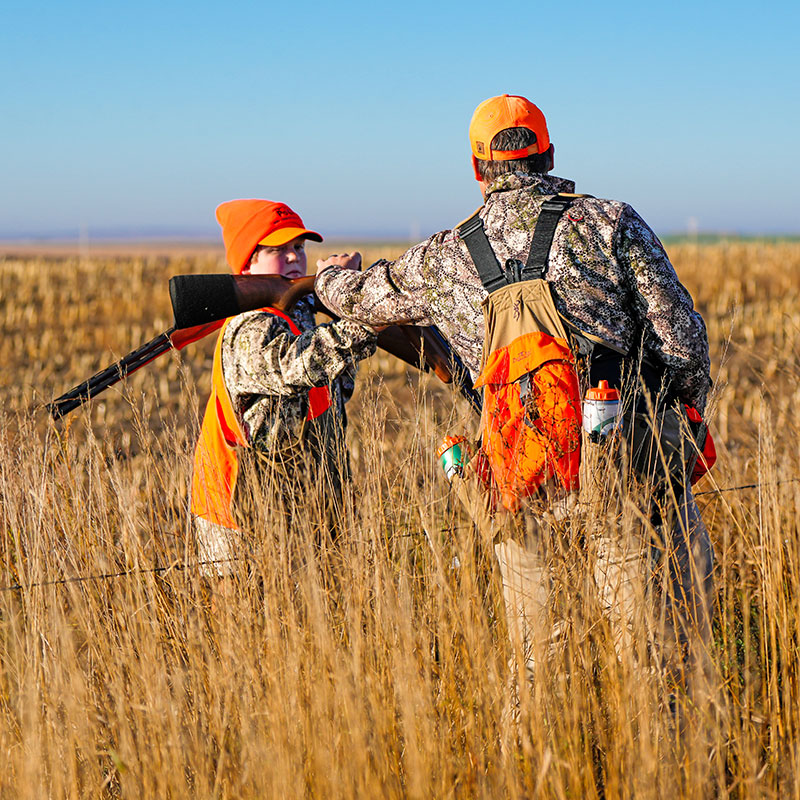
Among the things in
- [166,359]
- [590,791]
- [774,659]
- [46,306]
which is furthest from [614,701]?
[46,306]

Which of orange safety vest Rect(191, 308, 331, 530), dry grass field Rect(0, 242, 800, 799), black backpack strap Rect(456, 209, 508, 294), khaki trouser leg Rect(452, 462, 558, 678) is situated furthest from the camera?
orange safety vest Rect(191, 308, 331, 530)

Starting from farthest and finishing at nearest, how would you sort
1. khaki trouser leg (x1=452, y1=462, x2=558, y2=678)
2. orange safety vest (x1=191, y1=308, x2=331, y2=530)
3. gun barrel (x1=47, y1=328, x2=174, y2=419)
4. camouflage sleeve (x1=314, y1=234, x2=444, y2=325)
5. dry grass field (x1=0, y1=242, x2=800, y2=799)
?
gun barrel (x1=47, y1=328, x2=174, y2=419)
orange safety vest (x1=191, y1=308, x2=331, y2=530)
camouflage sleeve (x1=314, y1=234, x2=444, y2=325)
khaki trouser leg (x1=452, y1=462, x2=558, y2=678)
dry grass field (x1=0, y1=242, x2=800, y2=799)

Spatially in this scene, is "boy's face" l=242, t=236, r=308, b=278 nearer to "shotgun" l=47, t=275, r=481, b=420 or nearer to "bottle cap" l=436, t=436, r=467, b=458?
"shotgun" l=47, t=275, r=481, b=420

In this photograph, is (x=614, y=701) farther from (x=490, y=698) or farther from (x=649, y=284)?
(x=649, y=284)

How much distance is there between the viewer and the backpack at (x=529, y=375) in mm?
2213

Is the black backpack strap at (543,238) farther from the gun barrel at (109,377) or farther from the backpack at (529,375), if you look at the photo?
the gun barrel at (109,377)

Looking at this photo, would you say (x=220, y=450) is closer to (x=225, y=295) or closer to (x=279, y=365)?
(x=279, y=365)

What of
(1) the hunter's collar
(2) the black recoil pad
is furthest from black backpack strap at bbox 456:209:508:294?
(2) the black recoil pad

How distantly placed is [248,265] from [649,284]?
148 cm

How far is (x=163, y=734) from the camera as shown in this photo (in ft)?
6.59

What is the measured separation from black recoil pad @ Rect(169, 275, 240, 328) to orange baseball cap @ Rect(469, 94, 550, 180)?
918 millimetres

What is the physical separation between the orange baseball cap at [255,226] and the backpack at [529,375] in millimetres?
966

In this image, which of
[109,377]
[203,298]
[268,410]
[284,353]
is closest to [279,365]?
[284,353]

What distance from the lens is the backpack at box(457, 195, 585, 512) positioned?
7.26 feet
